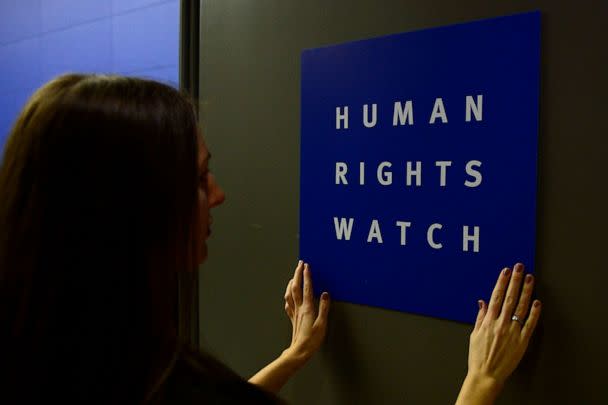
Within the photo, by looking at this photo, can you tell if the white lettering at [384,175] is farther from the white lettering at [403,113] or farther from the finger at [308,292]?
the finger at [308,292]

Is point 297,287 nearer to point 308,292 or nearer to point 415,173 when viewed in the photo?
point 308,292

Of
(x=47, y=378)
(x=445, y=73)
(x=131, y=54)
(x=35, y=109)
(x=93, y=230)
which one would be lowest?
(x=47, y=378)

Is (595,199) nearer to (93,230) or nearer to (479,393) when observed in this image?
(479,393)

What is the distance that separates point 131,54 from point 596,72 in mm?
1512

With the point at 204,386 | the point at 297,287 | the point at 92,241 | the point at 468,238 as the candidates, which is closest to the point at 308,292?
the point at 297,287

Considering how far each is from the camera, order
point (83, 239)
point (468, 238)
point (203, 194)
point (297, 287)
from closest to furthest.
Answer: point (83, 239) → point (203, 194) → point (468, 238) → point (297, 287)

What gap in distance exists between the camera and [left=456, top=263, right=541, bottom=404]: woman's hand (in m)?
0.85

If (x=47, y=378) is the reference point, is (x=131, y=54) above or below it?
above

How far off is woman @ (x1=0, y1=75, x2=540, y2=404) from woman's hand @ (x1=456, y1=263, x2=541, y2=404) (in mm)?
453

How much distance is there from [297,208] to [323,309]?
223 millimetres

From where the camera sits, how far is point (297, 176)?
1155 mm

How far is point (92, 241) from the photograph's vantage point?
61 centimetres

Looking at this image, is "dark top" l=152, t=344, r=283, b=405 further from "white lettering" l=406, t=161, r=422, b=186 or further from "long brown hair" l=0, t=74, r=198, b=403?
"white lettering" l=406, t=161, r=422, b=186

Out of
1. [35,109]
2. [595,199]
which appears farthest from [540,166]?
[35,109]
